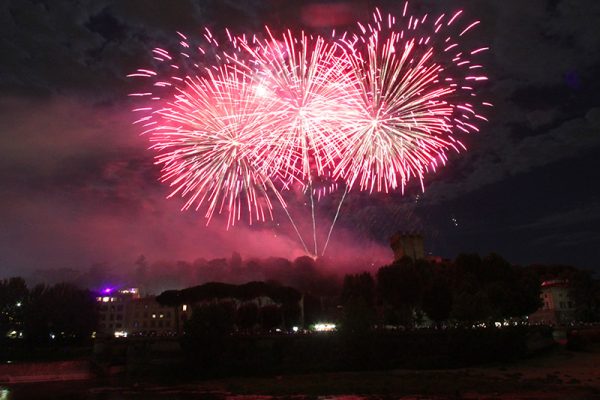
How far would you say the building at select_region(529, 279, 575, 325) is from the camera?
11338 centimetres

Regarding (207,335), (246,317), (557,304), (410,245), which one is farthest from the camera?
(410,245)

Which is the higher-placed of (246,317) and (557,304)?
(246,317)

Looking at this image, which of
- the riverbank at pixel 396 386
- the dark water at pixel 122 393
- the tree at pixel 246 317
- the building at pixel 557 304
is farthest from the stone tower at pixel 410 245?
the dark water at pixel 122 393

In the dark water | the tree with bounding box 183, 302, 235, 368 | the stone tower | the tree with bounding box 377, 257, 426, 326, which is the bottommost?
the dark water

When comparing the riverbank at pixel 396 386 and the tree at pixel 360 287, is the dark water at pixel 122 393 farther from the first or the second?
the tree at pixel 360 287

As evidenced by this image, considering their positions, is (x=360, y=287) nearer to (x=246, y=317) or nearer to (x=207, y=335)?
(x=246, y=317)

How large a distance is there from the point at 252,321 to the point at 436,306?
134 feet

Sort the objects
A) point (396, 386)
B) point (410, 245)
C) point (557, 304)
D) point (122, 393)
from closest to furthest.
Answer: point (396, 386) < point (122, 393) < point (557, 304) < point (410, 245)

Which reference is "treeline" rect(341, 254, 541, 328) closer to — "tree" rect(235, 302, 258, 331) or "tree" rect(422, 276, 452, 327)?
"tree" rect(422, 276, 452, 327)

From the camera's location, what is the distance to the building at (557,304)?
113m

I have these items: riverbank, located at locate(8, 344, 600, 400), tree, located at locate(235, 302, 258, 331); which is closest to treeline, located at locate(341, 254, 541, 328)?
riverbank, located at locate(8, 344, 600, 400)

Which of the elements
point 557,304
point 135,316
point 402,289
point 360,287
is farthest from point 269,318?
point 135,316

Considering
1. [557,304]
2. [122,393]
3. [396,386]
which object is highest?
[557,304]

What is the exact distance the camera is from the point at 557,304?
115 metres
